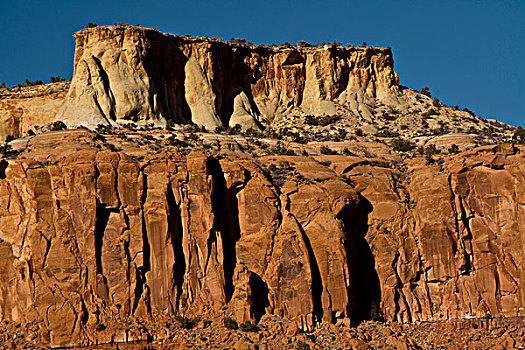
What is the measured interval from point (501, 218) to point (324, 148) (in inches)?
651

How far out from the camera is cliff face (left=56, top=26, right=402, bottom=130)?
8719 cm

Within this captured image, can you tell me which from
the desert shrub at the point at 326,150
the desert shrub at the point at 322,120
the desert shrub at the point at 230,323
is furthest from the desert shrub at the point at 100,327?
the desert shrub at the point at 322,120

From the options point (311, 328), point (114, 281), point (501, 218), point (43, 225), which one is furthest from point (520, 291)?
point (43, 225)

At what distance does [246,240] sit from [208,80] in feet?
95.1

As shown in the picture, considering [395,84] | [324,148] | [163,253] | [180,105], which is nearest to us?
[163,253]

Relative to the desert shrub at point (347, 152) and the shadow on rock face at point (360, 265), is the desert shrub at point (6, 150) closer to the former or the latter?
the shadow on rock face at point (360, 265)

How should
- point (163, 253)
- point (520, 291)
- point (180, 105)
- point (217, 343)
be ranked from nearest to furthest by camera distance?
point (217, 343) < point (163, 253) < point (520, 291) < point (180, 105)

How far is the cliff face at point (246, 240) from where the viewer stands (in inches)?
2510

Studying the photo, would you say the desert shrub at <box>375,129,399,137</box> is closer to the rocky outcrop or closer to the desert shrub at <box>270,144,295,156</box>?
the desert shrub at <box>270,144,295,156</box>

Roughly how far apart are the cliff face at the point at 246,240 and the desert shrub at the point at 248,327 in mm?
608

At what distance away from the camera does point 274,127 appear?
9606 centimetres

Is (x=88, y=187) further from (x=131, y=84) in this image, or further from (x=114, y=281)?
(x=131, y=84)

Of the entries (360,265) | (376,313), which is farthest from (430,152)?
(376,313)

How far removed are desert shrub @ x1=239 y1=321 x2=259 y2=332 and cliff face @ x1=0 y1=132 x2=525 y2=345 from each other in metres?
0.61
